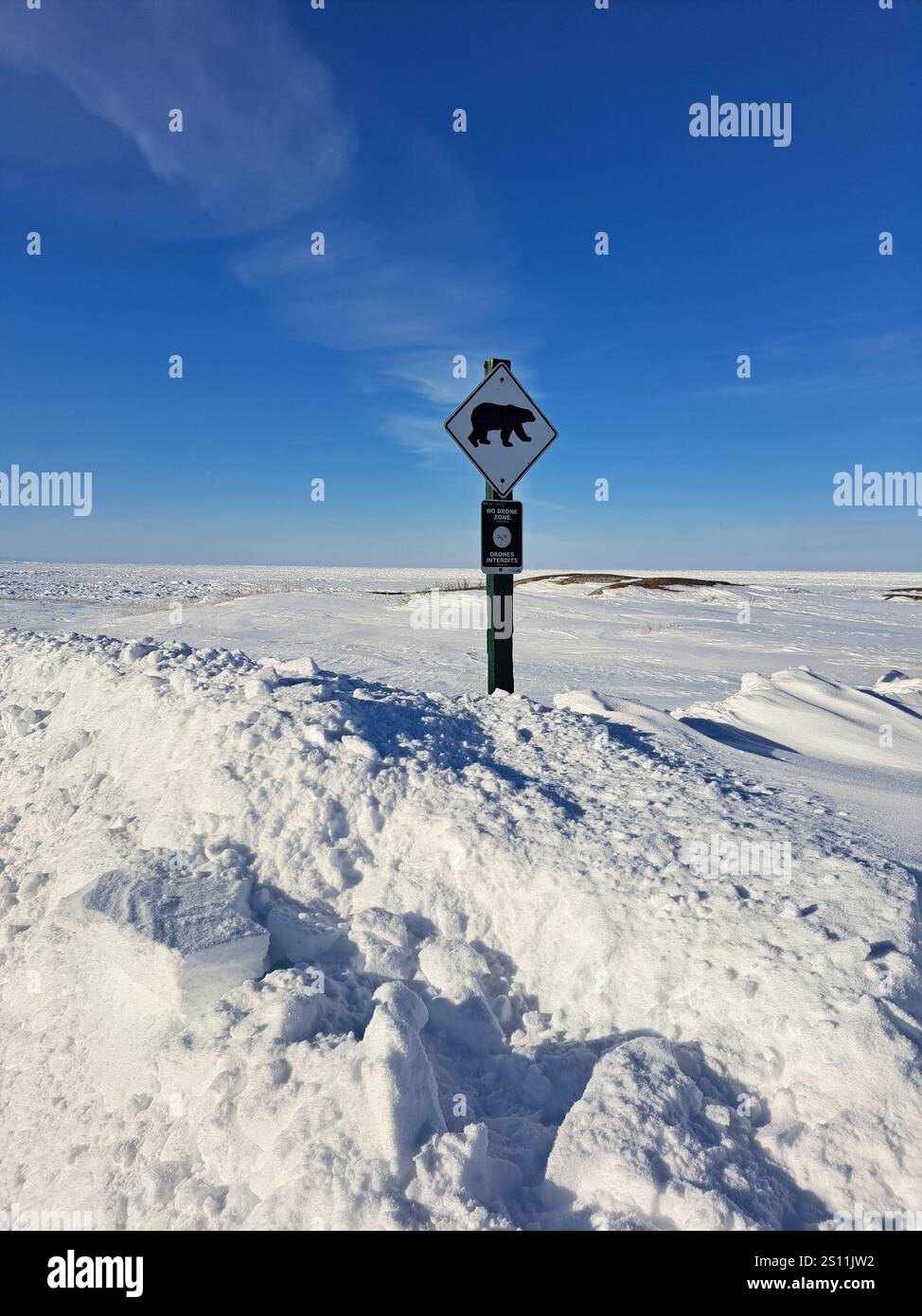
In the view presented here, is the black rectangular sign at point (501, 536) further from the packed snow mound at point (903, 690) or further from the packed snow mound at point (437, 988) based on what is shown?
the packed snow mound at point (903, 690)

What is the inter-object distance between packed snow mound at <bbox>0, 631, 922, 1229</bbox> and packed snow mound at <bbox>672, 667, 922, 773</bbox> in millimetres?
1931

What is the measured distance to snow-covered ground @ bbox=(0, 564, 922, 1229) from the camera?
2158 millimetres

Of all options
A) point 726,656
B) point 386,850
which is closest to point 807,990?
point 386,850

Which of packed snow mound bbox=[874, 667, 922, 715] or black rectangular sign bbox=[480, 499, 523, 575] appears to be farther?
packed snow mound bbox=[874, 667, 922, 715]

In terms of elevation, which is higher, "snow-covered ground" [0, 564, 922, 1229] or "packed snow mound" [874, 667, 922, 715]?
"packed snow mound" [874, 667, 922, 715]

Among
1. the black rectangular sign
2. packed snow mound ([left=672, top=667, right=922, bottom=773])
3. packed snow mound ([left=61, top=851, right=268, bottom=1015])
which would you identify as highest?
the black rectangular sign

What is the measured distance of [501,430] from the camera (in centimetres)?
607

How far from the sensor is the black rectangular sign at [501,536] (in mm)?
6125

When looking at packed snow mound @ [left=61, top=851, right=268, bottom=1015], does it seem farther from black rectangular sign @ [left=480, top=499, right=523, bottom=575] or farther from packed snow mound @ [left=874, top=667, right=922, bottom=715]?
packed snow mound @ [left=874, top=667, right=922, bottom=715]

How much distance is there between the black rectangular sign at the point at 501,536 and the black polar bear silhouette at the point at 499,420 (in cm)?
55

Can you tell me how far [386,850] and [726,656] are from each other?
12.9 metres

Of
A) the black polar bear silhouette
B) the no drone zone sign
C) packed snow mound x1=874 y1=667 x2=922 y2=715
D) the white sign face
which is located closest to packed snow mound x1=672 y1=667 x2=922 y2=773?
packed snow mound x1=874 y1=667 x2=922 y2=715

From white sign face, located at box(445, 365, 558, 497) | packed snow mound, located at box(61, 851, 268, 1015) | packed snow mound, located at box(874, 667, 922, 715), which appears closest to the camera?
packed snow mound, located at box(61, 851, 268, 1015)

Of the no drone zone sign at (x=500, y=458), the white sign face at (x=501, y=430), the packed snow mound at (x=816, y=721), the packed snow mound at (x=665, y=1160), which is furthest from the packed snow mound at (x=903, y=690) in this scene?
the packed snow mound at (x=665, y=1160)
